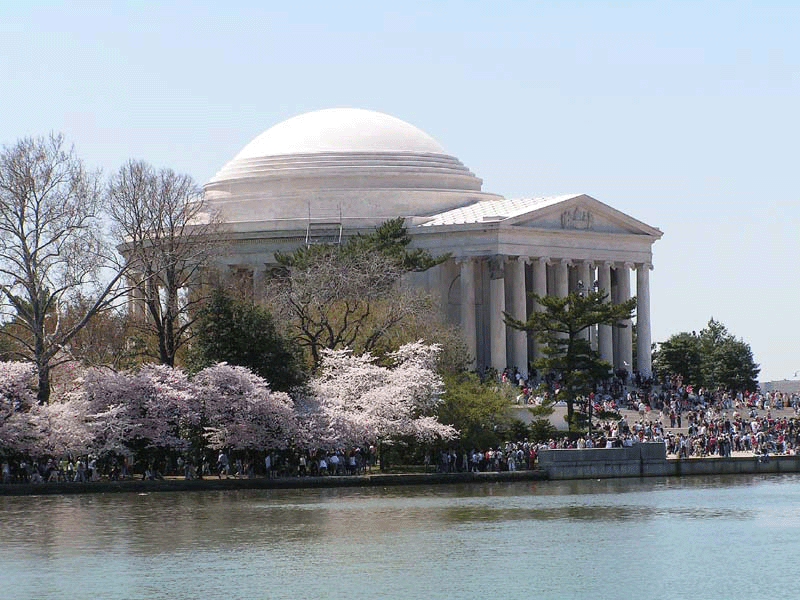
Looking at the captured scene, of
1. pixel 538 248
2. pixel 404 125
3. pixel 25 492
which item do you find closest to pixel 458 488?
pixel 25 492

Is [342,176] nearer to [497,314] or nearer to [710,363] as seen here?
[497,314]

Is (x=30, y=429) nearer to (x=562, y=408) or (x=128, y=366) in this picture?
(x=128, y=366)

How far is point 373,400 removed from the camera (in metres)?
118

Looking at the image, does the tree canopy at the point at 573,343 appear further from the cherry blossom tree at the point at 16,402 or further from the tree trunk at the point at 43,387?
the cherry blossom tree at the point at 16,402

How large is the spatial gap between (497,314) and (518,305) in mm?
1715

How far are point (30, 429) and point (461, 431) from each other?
22.2 meters

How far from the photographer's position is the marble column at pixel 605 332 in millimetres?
167375

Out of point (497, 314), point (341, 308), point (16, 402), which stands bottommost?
point (16, 402)

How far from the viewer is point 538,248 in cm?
16275

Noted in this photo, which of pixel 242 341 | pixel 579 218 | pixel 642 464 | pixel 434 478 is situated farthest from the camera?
pixel 579 218

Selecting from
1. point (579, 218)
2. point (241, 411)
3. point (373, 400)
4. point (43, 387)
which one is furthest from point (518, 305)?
point (43, 387)

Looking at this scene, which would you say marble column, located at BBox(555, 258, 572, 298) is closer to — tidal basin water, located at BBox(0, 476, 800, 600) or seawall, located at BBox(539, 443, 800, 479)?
seawall, located at BBox(539, 443, 800, 479)

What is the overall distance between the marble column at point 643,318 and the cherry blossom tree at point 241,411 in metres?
60.4

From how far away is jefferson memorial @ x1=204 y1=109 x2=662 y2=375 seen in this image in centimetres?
16200
